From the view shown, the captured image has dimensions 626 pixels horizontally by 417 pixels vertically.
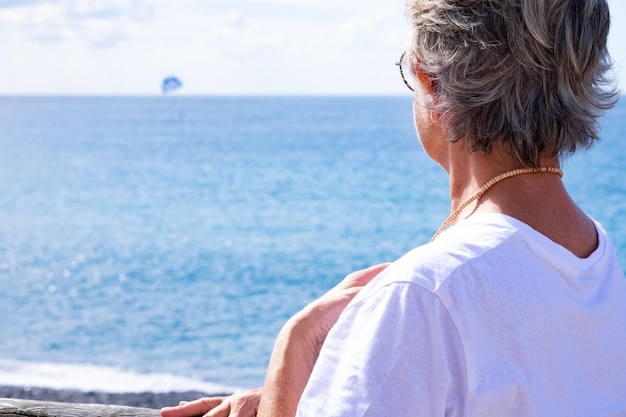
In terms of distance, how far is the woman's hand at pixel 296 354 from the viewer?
154 centimetres

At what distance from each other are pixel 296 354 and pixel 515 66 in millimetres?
669

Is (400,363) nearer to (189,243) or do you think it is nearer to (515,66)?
(515,66)

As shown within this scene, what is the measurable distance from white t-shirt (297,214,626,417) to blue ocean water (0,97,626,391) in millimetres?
10979

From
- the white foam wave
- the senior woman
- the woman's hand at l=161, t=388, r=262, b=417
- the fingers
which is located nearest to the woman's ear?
the senior woman

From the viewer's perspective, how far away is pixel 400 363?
1.26 meters

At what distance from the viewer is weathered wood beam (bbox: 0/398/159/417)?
1.96 meters

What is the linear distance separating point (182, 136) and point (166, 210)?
47459 millimetres

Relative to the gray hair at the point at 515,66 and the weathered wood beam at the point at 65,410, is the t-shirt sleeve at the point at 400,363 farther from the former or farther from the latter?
the weathered wood beam at the point at 65,410

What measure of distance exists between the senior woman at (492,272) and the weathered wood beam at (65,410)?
53 cm

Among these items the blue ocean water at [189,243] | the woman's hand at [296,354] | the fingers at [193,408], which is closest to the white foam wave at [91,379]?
the blue ocean water at [189,243]

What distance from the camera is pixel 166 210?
107 feet

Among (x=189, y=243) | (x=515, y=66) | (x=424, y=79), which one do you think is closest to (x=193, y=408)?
(x=424, y=79)

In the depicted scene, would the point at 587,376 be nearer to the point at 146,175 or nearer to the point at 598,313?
the point at 598,313

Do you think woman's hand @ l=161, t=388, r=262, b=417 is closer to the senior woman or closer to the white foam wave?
the senior woman
